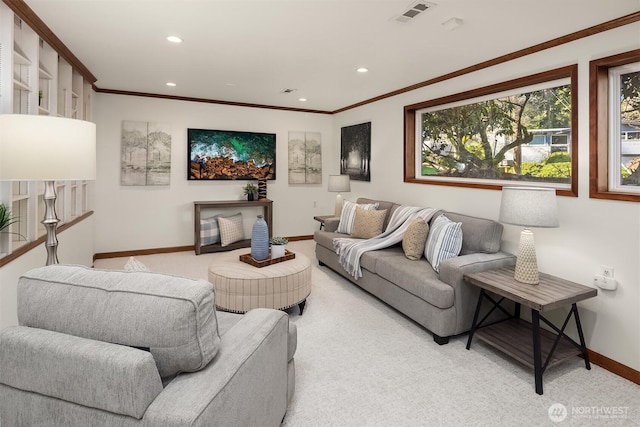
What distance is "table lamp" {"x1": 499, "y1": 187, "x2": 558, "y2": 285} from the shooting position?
244cm

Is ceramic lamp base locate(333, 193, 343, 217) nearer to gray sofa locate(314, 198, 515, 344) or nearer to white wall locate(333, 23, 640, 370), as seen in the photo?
gray sofa locate(314, 198, 515, 344)

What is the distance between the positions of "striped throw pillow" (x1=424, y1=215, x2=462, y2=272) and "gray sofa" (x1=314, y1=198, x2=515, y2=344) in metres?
0.08

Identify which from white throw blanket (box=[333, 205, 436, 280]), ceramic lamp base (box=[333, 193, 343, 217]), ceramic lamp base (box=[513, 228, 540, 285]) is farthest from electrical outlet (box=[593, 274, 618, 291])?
ceramic lamp base (box=[333, 193, 343, 217])

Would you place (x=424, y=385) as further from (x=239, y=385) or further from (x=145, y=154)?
(x=145, y=154)

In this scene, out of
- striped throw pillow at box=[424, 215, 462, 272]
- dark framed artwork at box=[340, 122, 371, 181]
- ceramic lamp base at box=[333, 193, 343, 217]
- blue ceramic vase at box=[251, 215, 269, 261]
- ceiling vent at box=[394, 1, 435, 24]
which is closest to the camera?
ceiling vent at box=[394, 1, 435, 24]

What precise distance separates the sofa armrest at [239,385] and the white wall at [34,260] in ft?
5.57

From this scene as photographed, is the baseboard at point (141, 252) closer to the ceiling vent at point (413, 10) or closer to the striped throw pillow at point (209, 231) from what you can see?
the striped throw pillow at point (209, 231)

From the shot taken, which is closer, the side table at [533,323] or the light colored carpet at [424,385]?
the light colored carpet at [424,385]

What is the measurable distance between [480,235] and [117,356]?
9.81 feet

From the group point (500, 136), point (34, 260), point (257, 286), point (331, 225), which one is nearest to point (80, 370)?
point (257, 286)

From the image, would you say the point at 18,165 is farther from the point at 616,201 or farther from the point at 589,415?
the point at 616,201

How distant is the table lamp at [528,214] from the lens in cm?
244

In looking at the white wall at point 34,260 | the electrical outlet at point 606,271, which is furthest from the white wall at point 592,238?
the white wall at point 34,260

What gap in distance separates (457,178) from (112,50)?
151 inches
